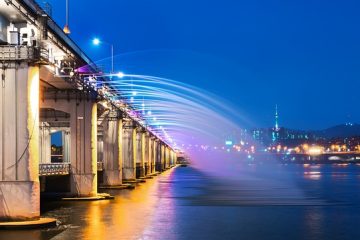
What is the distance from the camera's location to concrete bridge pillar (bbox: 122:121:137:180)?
84.4 m

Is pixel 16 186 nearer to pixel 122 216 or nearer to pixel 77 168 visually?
pixel 122 216

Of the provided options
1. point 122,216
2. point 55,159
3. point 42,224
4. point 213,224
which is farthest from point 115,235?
point 55,159

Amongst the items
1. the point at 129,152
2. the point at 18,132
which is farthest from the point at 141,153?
the point at 18,132

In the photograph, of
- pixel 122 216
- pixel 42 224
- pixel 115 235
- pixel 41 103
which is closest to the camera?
pixel 115 235

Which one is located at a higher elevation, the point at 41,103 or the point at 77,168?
the point at 41,103

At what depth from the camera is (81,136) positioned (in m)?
51.2

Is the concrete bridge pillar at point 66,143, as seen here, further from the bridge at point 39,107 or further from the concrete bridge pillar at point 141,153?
the bridge at point 39,107

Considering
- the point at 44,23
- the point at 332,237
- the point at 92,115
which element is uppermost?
the point at 44,23

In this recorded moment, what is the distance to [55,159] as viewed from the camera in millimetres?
126938

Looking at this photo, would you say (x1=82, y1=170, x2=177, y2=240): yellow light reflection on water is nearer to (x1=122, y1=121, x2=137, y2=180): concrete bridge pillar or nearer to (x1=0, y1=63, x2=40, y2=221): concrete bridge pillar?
(x1=0, y1=63, x2=40, y2=221): concrete bridge pillar

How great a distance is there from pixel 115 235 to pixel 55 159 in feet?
334

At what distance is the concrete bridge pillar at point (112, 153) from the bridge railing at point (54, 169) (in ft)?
56.5

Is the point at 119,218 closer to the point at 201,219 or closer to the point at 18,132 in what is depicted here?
the point at 201,219

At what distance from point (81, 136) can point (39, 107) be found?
165 inches
